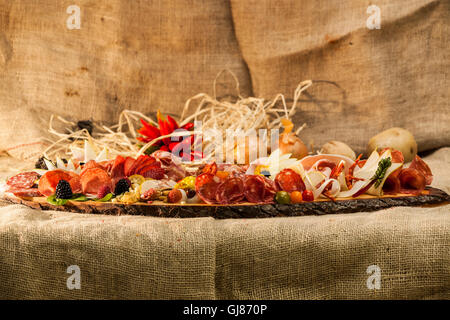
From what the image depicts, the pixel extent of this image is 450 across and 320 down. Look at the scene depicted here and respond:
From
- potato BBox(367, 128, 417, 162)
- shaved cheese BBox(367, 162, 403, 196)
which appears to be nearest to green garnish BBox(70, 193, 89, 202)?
shaved cheese BBox(367, 162, 403, 196)

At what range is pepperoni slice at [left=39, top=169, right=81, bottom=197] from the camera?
1414mm

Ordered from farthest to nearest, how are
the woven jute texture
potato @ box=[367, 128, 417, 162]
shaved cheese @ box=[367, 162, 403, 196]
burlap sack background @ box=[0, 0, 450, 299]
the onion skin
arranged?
burlap sack background @ box=[0, 0, 450, 299] < potato @ box=[367, 128, 417, 162] < the onion skin < shaved cheese @ box=[367, 162, 403, 196] < the woven jute texture

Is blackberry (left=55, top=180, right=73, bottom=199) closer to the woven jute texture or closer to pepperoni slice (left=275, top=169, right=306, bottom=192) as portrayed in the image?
the woven jute texture

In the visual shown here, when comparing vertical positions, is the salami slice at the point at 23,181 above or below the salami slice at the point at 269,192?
above

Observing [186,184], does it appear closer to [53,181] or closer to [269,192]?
[269,192]

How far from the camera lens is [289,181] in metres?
1.37

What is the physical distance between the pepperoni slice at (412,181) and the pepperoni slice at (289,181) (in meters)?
0.30

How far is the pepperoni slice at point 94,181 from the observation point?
55.5 inches

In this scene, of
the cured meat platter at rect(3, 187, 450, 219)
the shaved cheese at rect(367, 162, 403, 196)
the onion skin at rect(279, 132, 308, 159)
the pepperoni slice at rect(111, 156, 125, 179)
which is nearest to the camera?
the cured meat platter at rect(3, 187, 450, 219)

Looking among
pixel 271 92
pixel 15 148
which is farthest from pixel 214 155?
pixel 15 148

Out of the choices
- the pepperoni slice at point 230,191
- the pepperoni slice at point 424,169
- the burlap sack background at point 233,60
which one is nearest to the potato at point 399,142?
the burlap sack background at point 233,60

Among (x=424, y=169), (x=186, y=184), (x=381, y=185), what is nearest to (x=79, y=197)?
(x=186, y=184)

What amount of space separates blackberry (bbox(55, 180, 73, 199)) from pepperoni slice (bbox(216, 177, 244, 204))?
400mm

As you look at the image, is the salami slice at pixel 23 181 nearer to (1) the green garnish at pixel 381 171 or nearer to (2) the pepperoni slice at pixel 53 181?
(2) the pepperoni slice at pixel 53 181
